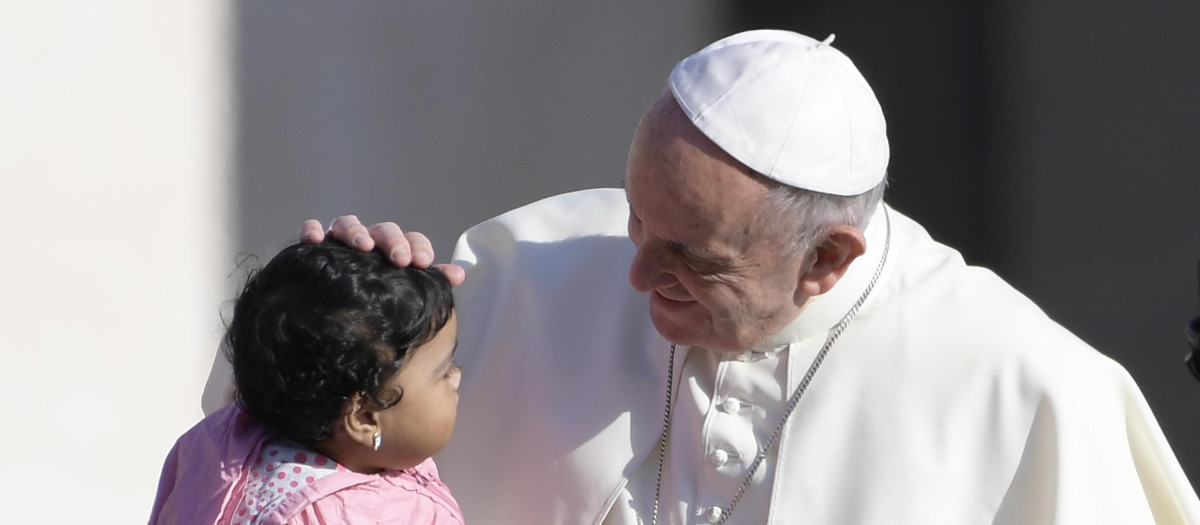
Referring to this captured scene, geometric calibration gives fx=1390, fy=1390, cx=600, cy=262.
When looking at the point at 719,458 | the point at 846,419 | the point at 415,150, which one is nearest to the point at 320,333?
the point at 719,458

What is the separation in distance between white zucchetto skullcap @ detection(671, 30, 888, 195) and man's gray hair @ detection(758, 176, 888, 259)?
0.06ft

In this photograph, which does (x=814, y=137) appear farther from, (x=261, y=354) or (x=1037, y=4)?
(x=1037, y=4)

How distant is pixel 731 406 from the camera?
244cm

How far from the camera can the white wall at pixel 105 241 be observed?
303 cm

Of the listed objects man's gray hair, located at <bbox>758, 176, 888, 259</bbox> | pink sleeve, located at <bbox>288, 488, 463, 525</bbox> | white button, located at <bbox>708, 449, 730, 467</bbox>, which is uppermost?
man's gray hair, located at <bbox>758, 176, 888, 259</bbox>

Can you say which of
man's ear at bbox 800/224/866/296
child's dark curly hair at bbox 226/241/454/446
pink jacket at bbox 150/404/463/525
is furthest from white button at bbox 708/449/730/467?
child's dark curly hair at bbox 226/241/454/446

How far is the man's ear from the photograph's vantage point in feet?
7.48

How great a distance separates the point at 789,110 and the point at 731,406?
0.53m

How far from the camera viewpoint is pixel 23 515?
311cm

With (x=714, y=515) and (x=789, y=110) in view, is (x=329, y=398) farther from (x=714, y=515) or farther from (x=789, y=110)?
(x=789, y=110)

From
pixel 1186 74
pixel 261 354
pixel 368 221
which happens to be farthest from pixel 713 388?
pixel 1186 74

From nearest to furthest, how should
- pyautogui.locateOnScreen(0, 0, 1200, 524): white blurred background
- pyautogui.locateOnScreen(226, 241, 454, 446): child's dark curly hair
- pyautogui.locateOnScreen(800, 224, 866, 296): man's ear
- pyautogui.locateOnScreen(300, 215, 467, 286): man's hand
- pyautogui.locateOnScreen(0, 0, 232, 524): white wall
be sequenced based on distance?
pyautogui.locateOnScreen(226, 241, 454, 446): child's dark curly hair < pyautogui.locateOnScreen(300, 215, 467, 286): man's hand < pyautogui.locateOnScreen(800, 224, 866, 296): man's ear < pyautogui.locateOnScreen(0, 0, 232, 524): white wall < pyautogui.locateOnScreen(0, 0, 1200, 524): white blurred background

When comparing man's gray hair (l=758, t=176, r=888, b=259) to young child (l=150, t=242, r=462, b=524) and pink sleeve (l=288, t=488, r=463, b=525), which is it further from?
pink sleeve (l=288, t=488, r=463, b=525)

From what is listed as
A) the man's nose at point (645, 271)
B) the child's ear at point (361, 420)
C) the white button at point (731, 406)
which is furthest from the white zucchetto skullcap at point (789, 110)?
the child's ear at point (361, 420)
